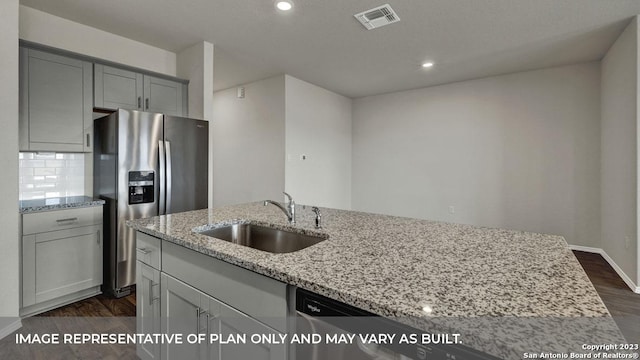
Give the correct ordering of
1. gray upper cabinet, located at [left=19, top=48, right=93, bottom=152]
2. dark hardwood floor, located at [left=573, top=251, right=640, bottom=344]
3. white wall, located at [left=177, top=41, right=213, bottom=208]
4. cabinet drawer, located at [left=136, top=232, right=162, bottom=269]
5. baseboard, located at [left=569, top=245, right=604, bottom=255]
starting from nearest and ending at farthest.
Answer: cabinet drawer, located at [left=136, top=232, right=162, bottom=269], dark hardwood floor, located at [left=573, top=251, right=640, bottom=344], gray upper cabinet, located at [left=19, top=48, right=93, bottom=152], white wall, located at [left=177, top=41, right=213, bottom=208], baseboard, located at [left=569, top=245, right=604, bottom=255]

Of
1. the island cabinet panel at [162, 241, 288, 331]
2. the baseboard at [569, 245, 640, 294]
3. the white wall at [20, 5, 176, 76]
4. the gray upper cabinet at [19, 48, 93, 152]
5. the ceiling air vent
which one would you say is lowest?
the baseboard at [569, 245, 640, 294]

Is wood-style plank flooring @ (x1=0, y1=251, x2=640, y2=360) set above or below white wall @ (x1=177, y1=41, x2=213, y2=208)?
below

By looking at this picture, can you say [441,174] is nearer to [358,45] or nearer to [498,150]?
[498,150]

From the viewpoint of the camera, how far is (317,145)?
5.31 meters

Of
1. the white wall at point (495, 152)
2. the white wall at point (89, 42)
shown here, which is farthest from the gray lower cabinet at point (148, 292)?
the white wall at point (495, 152)

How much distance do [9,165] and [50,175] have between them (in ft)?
2.69

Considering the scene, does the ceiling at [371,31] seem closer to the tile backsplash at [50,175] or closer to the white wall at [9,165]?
the white wall at [9,165]

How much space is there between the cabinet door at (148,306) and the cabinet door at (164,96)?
6.99 feet

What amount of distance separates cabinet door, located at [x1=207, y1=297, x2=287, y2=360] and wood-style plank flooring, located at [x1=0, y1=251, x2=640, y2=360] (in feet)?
3.52

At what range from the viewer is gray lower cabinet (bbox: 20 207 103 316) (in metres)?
2.29

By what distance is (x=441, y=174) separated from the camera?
5121 mm

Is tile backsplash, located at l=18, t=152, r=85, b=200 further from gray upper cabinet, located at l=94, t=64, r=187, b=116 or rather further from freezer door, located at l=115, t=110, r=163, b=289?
freezer door, located at l=115, t=110, r=163, b=289

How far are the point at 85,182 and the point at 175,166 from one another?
93cm

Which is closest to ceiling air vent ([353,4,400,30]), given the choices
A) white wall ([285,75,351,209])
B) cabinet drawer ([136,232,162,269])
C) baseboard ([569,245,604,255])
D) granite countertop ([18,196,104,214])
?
white wall ([285,75,351,209])
